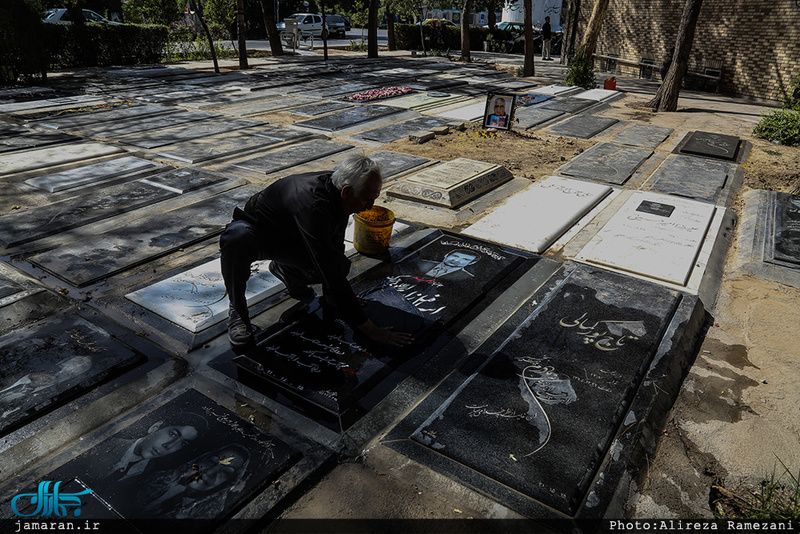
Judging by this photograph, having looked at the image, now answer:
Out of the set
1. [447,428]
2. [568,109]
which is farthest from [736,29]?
[447,428]

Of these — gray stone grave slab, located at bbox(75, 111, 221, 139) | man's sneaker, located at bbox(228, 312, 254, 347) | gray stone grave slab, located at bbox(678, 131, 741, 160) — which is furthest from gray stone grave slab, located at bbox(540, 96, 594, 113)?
man's sneaker, located at bbox(228, 312, 254, 347)

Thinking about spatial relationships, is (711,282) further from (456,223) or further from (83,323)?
(83,323)

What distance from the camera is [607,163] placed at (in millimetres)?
7930

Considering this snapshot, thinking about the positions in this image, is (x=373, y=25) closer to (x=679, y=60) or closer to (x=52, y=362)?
(x=679, y=60)

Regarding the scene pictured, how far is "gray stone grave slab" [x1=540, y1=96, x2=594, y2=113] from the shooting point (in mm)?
12134

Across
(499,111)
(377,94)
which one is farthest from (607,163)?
(377,94)

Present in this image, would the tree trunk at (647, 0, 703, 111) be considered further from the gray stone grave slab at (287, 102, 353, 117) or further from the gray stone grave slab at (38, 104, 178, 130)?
the gray stone grave slab at (38, 104, 178, 130)

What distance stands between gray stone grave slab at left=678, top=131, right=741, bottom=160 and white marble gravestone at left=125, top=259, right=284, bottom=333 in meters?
7.79

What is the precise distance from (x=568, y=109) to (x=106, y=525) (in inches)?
484

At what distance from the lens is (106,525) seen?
2217mm

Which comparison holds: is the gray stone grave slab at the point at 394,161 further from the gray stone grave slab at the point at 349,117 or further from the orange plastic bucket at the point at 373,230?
the orange plastic bucket at the point at 373,230

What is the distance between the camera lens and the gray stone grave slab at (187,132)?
8.65 m

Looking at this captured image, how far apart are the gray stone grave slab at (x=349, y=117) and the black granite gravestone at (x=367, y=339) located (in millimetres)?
5907

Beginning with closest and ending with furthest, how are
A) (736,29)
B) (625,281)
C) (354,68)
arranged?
(625,281)
(736,29)
(354,68)
